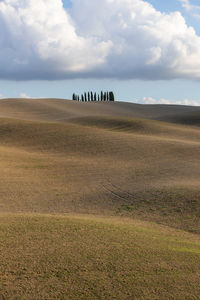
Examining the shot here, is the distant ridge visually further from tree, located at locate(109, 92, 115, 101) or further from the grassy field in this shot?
tree, located at locate(109, 92, 115, 101)

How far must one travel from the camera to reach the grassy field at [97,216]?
6926mm

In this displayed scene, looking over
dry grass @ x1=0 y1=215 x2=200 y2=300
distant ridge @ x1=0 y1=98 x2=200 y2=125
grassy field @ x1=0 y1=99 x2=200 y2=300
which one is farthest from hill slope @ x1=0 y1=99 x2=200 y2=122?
dry grass @ x1=0 y1=215 x2=200 y2=300

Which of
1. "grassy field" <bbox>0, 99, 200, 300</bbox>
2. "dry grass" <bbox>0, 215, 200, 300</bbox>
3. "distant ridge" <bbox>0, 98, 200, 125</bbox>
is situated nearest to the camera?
"dry grass" <bbox>0, 215, 200, 300</bbox>

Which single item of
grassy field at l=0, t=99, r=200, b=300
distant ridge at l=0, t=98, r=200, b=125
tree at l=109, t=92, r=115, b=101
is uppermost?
tree at l=109, t=92, r=115, b=101

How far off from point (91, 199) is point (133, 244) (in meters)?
7.47

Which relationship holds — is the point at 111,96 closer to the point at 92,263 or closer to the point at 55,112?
the point at 55,112

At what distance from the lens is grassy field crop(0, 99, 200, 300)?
693 cm

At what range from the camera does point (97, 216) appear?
13.5 metres

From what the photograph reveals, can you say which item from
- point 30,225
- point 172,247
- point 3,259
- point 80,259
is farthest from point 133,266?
point 30,225

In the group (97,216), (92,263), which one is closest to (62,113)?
(97,216)

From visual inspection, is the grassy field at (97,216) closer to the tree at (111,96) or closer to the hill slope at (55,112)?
the hill slope at (55,112)

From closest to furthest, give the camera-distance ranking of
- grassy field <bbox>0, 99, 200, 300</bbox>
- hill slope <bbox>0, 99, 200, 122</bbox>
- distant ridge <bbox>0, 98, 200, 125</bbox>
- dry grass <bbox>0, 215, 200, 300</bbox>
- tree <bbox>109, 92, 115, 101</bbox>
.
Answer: dry grass <bbox>0, 215, 200, 300</bbox>
grassy field <bbox>0, 99, 200, 300</bbox>
distant ridge <bbox>0, 98, 200, 125</bbox>
hill slope <bbox>0, 99, 200, 122</bbox>
tree <bbox>109, 92, 115, 101</bbox>

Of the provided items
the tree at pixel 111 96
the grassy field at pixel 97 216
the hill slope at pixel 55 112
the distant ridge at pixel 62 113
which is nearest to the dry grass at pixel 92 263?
the grassy field at pixel 97 216

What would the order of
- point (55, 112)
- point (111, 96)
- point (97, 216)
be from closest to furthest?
point (97, 216)
point (55, 112)
point (111, 96)
